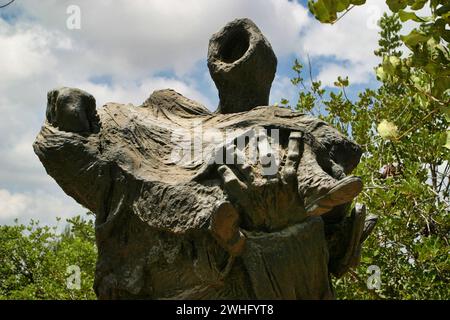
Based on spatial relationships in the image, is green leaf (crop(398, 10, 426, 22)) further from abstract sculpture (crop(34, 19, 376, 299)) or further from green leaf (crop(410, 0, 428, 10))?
abstract sculpture (crop(34, 19, 376, 299))

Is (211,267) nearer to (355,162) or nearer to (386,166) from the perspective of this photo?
(355,162)

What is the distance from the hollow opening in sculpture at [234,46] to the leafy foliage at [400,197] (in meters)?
1.78

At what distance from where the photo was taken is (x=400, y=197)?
5590 mm

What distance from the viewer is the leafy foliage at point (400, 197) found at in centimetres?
531

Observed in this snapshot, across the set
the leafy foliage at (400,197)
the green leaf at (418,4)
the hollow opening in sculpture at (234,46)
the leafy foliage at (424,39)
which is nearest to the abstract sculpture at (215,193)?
the hollow opening in sculpture at (234,46)

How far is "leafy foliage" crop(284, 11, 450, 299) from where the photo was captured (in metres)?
5.31

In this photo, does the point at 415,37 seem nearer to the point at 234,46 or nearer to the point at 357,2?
the point at 357,2

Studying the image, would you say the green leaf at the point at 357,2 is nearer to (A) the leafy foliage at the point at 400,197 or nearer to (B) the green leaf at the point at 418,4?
(B) the green leaf at the point at 418,4

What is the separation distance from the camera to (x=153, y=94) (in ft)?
11.6

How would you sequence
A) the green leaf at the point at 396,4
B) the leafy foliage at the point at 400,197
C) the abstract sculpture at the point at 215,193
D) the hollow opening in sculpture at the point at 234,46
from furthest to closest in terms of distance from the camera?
the leafy foliage at the point at 400,197, the hollow opening in sculpture at the point at 234,46, the abstract sculpture at the point at 215,193, the green leaf at the point at 396,4

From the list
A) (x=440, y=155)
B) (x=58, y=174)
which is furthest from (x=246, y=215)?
(x=440, y=155)

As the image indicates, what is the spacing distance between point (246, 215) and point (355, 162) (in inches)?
26.7

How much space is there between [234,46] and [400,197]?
2.79 meters

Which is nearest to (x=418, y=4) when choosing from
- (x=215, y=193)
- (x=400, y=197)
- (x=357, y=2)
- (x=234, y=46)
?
(x=357, y=2)
